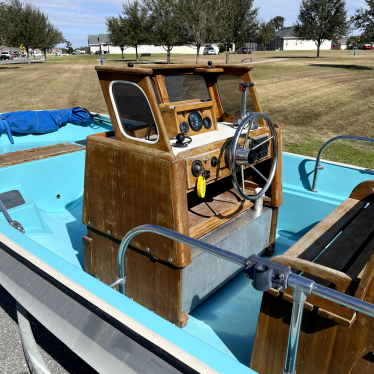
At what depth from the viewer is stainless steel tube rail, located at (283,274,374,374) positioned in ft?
3.55

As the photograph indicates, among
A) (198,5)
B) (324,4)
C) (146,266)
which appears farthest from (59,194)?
(324,4)

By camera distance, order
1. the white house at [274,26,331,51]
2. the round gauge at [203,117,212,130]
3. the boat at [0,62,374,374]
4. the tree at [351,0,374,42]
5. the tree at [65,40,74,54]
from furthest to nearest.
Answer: the tree at [65,40,74,54], the white house at [274,26,331,51], the tree at [351,0,374,42], the round gauge at [203,117,212,130], the boat at [0,62,374,374]

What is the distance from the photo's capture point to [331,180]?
11.4ft

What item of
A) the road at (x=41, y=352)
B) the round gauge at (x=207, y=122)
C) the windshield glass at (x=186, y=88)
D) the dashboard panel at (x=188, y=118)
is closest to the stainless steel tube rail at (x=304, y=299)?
the road at (x=41, y=352)

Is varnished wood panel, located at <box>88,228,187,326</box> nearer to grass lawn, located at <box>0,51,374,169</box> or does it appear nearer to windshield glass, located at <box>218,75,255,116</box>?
windshield glass, located at <box>218,75,255,116</box>

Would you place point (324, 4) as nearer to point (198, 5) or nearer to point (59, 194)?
point (198, 5)

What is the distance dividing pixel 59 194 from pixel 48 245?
0.97 m

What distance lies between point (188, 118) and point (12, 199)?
190 cm

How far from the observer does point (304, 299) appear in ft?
4.04

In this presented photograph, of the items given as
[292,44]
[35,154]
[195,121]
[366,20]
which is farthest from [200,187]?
[292,44]

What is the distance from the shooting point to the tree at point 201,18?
2152cm

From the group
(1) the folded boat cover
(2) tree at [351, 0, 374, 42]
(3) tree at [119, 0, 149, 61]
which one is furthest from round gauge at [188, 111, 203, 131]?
(3) tree at [119, 0, 149, 61]

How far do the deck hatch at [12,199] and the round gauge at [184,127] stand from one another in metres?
1.75

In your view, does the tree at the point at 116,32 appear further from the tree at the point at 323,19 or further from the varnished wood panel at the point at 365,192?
the varnished wood panel at the point at 365,192
